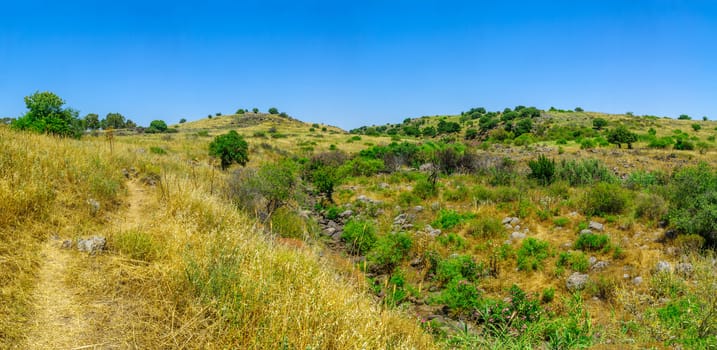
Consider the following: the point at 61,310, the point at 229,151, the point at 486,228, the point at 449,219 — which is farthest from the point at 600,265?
the point at 229,151

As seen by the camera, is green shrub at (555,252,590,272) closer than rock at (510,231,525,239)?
Yes

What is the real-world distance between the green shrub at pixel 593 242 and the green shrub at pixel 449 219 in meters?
2.67

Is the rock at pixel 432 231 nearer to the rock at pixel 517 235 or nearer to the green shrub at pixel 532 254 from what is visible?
the rock at pixel 517 235

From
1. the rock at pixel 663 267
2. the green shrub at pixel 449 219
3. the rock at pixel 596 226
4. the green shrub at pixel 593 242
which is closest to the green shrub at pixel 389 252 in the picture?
the green shrub at pixel 449 219

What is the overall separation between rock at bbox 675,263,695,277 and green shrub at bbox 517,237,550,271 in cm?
198

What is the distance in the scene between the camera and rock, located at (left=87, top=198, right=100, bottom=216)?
16.5ft

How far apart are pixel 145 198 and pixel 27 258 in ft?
10.6

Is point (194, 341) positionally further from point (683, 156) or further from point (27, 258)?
point (683, 156)

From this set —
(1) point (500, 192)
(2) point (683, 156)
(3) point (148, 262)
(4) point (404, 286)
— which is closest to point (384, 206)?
(1) point (500, 192)

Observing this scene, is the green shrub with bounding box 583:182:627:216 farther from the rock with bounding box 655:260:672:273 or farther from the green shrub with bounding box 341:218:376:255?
the green shrub with bounding box 341:218:376:255

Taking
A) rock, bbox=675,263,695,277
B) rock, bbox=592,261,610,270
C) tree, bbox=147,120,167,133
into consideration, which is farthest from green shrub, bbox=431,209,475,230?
tree, bbox=147,120,167,133

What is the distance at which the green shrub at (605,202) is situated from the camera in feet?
28.8

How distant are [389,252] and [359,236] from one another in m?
1.31

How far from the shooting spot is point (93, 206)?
202 inches
